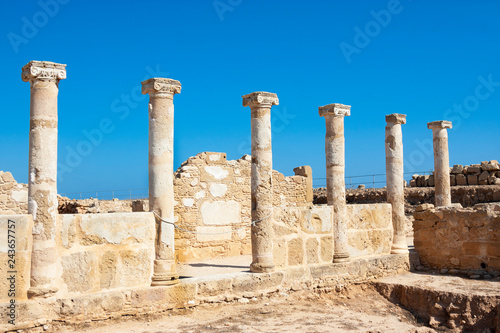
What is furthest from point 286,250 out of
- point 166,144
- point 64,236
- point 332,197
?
point 64,236

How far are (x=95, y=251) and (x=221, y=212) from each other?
465 centimetres

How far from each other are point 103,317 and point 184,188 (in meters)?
4.30

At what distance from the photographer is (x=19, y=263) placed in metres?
6.19

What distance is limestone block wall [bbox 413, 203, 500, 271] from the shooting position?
9.70 meters

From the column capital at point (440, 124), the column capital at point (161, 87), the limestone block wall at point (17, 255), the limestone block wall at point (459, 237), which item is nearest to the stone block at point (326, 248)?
the limestone block wall at point (459, 237)

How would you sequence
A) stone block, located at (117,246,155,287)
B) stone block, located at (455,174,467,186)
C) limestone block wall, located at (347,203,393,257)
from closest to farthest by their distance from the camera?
stone block, located at (117,246,155,287)
limestone block wall, located at (347,203,393,257)
stone block, located at (455,174,467,186)

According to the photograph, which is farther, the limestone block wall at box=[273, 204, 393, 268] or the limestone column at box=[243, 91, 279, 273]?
the limestone block wall at box=[273, 204, 393, 268]

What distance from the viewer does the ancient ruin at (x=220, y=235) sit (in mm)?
6355

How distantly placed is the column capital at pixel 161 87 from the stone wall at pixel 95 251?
187cm

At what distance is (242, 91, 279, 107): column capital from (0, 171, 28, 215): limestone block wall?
314 inches

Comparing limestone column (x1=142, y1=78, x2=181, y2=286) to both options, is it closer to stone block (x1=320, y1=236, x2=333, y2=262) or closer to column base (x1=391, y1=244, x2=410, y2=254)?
stone block (x1=320, y1=236, x2=333, y2=262)

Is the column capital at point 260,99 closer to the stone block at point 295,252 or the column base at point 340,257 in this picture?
the stone block at point 295,252

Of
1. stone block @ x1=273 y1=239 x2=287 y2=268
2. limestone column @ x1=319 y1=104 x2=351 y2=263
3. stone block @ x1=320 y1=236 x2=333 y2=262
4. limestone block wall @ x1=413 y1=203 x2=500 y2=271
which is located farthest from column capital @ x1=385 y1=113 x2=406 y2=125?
stone block @ x1=273 y1=239 x2=287 y2=268

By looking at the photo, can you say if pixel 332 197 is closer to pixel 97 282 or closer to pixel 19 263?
pixel 97 282
